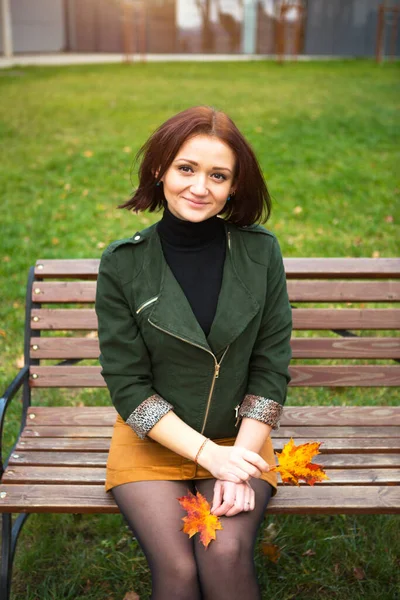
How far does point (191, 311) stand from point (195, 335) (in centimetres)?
9

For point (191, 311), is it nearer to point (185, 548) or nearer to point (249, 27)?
point (185, 548)

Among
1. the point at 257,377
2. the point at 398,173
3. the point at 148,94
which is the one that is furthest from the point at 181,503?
the point at 148,94

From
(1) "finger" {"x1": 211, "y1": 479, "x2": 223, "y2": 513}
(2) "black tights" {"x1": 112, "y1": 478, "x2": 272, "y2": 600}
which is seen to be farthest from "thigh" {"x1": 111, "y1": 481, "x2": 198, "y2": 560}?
(1) "finger" {"x1": 211, "y1": 479, "x2": 223, "y2": 513}

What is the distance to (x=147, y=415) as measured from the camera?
228cm

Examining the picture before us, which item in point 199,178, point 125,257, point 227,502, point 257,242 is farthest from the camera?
point 257,242

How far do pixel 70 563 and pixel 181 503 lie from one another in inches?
36.8

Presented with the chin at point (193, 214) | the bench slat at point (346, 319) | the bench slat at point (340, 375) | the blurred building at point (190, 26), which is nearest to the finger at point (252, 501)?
the chin at point (193, 214)

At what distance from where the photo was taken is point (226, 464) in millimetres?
2166

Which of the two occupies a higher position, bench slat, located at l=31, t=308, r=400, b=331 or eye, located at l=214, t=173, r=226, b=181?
eye, located at l=214, t=173, r=226, b=181

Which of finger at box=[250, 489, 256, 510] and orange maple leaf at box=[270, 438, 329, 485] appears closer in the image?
finger at box=[250, 489, 256, 510]

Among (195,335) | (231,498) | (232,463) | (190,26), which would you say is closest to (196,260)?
(195,335)

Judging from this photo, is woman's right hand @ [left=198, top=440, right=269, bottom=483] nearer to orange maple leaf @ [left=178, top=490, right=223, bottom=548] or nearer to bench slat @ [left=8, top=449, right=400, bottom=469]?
orange maple leaf @ [left=178, top=490, right=223, bottom=548]

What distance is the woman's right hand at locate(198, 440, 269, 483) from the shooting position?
214 centimetres

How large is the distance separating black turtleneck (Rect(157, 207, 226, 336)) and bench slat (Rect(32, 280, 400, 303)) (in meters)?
0.83
